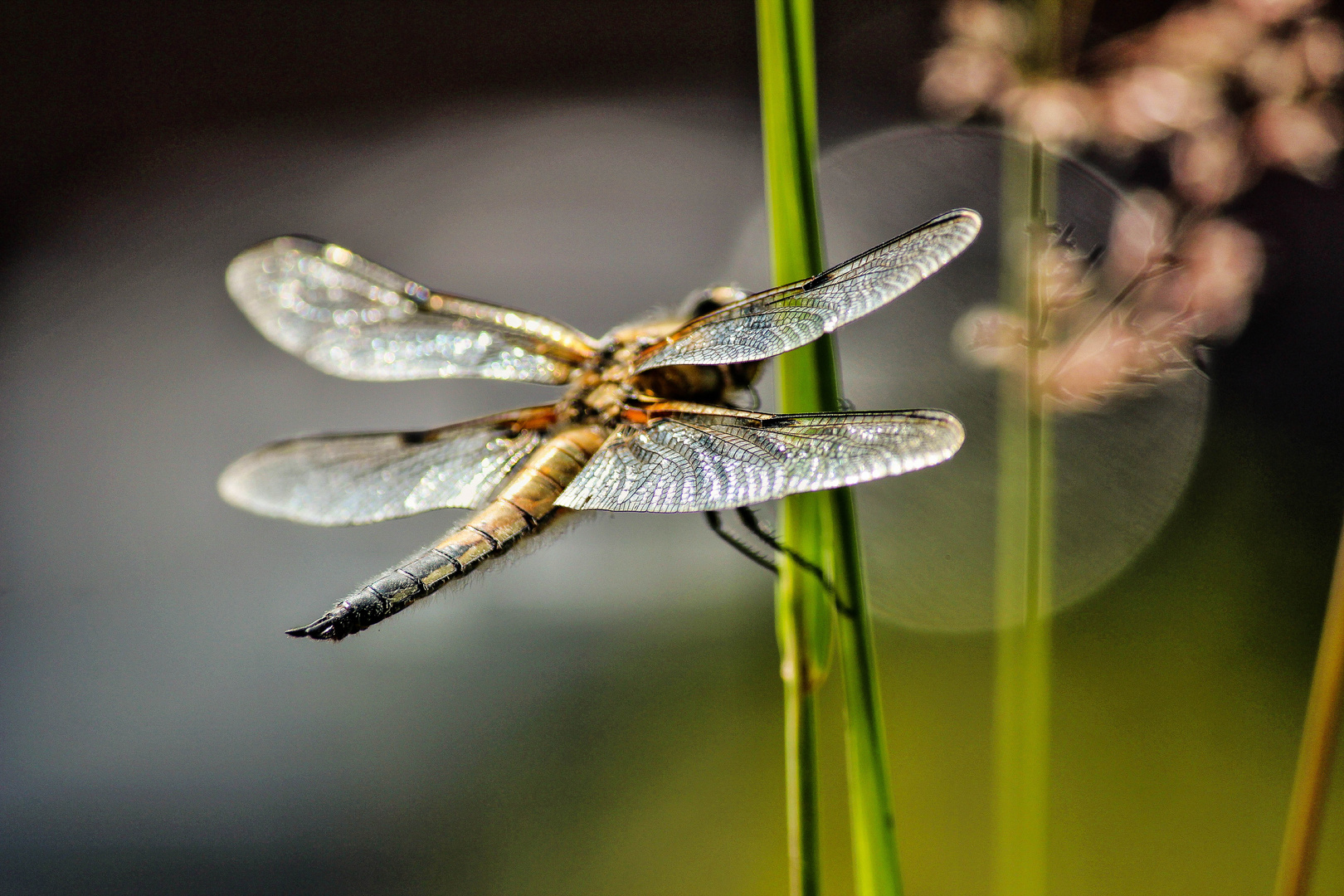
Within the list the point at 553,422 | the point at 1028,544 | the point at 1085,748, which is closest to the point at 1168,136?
the point at 1028,544

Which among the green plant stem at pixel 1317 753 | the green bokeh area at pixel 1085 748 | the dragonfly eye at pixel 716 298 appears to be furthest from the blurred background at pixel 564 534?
the green plant stem at pixel 1317 753

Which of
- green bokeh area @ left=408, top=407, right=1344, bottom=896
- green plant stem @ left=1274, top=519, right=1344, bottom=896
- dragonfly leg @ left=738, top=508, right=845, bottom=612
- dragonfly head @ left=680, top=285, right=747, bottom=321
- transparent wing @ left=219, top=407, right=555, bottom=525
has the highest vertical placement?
dragonfly head @ left=680, top=285, right=747, bottom=321

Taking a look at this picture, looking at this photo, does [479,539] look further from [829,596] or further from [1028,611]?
[1028,611]

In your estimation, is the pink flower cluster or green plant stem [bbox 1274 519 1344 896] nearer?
green plant stem [bbox 1274 519 1344 896]

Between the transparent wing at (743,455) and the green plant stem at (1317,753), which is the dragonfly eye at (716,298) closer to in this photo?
the transparent wing at (743,455)

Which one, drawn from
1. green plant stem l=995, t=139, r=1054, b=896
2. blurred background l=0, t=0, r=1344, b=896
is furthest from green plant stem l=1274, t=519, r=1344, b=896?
blurred background l=0, t=0, r=1344, b=896

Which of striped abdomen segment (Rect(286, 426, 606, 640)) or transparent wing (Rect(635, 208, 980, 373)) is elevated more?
transparent wing (Rect(635, 208, 980, 373))

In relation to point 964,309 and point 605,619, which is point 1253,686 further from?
point 605,619

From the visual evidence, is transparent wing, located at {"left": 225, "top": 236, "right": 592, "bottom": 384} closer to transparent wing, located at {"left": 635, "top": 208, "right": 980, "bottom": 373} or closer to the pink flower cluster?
transparent wing, located at {"left": 635, "top": 208, "right": 980, "bottom": 373}
